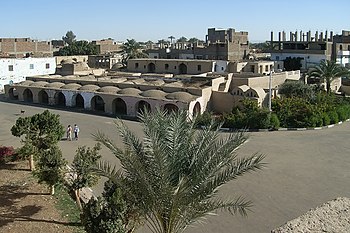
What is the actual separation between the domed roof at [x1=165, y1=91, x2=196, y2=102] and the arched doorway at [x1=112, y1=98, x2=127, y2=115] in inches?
168

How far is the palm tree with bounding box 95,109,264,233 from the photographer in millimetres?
8797

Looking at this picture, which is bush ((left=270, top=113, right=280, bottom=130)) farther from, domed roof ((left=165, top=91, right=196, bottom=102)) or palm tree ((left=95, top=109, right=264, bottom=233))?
palm tree ((left=95, top=109, right=264, bottom=233))

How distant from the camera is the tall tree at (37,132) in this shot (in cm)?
1711

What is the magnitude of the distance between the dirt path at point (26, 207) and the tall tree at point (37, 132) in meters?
1.19

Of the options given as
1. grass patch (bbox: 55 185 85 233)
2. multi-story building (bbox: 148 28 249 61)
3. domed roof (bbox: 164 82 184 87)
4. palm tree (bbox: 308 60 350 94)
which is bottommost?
grass patch (bbox: 55 185 85 233)

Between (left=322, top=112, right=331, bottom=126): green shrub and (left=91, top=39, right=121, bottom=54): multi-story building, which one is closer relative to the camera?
(left=322, top=112, right=331, bottom=126): green shrub

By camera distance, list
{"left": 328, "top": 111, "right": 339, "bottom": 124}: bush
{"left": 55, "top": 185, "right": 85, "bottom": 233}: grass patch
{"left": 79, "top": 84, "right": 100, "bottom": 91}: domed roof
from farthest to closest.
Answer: {"left": 79, "top": 84, "right": 100, "bottom": 91}: domed roof
{"left": 328, "top": 111, "right": 339, "bottom": 124}: bush
{"left": 55, "top": 185, "right": 85, "bottom": 233}: grass patch

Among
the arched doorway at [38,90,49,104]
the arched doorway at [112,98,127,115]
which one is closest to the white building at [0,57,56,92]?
the arched doorway at [38,90,49,104]

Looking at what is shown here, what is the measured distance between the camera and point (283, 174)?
19188mm

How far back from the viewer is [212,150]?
9250mm

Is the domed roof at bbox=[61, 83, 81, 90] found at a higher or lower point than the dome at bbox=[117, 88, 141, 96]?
higher

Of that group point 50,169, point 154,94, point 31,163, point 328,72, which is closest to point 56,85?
point 154,94

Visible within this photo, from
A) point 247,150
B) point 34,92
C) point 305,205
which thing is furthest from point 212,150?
point 34,92

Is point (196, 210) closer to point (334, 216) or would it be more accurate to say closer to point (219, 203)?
point (219, 203)
